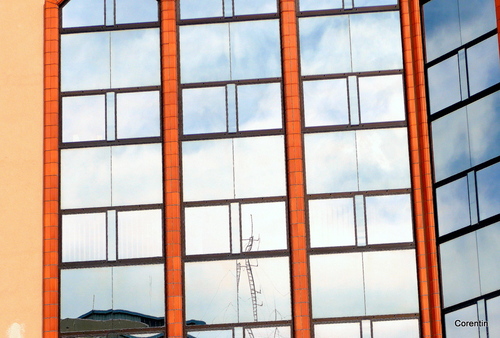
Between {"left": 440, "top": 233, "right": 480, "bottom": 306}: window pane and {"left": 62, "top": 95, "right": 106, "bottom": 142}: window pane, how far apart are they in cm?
822

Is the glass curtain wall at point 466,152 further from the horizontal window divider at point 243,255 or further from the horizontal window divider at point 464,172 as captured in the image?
the horizontal window divider at point 243,255

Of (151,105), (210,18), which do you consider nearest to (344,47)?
(210,18)

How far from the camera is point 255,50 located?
22125 mm

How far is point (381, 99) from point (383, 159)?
4.58 ft

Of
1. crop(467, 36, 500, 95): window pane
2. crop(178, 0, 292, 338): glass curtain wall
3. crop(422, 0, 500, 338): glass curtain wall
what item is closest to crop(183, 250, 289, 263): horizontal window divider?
crop(178, 0, 292, 338): glass curtain wall

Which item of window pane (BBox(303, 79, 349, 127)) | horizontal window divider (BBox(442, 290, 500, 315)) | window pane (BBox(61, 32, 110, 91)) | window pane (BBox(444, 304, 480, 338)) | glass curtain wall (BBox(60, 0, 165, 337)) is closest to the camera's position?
horizontal window divider (BBox(442, 290, 500, 315))

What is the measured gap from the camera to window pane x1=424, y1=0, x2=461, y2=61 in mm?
22047

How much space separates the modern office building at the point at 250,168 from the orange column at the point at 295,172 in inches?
1.7

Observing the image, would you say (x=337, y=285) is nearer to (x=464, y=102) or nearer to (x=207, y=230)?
(x=207, y=230)

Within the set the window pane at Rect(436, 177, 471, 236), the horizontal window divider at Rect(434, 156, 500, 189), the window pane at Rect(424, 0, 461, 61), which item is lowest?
the window pane at Rect(436, 177, 471, 236)

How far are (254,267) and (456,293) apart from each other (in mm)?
4456

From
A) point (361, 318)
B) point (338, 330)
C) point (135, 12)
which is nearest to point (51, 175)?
point (135, 12)

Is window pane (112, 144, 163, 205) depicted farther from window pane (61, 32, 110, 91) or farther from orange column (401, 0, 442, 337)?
orange column (401, 0, 442, 337)
